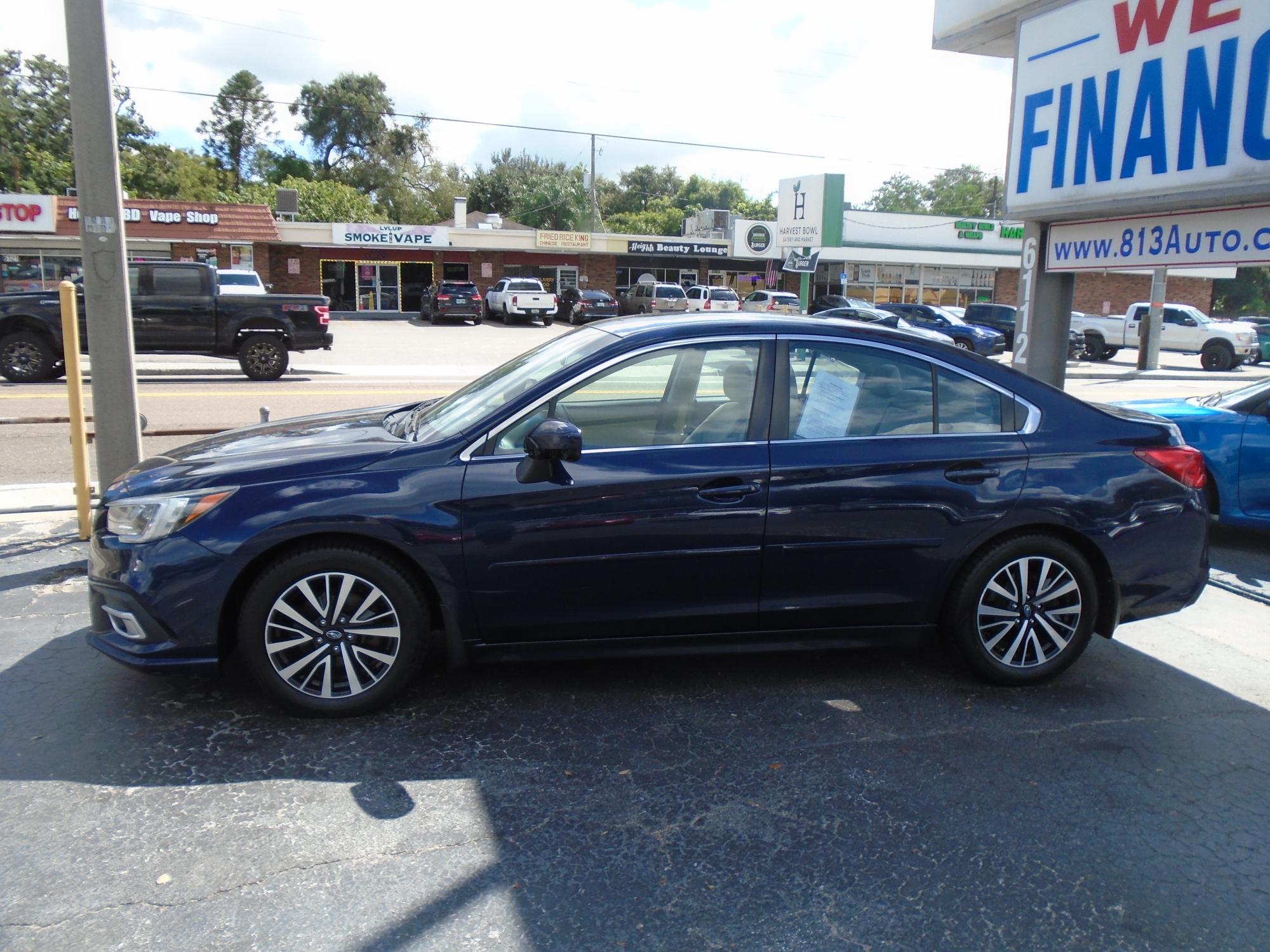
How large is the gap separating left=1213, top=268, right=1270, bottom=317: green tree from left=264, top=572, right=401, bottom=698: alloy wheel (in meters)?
72.6

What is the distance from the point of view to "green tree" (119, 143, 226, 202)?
62.5 m

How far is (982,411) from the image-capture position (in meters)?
4.43

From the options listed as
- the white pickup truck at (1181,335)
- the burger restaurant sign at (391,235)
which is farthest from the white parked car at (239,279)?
the white pickup truck at (1181,335)

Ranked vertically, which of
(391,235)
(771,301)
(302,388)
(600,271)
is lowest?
(302,388)

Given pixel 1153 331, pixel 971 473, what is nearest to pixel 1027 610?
pixel 971 473

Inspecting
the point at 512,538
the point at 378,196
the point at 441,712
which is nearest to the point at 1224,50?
the point at 512,538

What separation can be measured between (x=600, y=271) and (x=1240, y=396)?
4207 centimetres

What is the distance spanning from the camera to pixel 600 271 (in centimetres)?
4791

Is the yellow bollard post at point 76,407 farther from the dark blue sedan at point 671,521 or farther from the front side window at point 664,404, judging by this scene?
the front side window at point 664,404

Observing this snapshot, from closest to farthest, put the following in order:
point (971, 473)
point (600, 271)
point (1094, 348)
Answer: point (971, 473)
point (1094, 348)
point (600, 271)

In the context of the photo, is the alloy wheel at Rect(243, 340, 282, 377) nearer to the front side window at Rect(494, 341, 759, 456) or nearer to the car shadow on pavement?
the car shadow on pavement

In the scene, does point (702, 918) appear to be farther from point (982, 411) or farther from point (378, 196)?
point (378, 196)

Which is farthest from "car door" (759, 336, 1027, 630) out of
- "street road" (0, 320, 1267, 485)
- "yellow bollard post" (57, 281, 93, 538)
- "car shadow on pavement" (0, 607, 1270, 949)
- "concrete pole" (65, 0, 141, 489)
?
"street road" (0, 320, 1267, 485)

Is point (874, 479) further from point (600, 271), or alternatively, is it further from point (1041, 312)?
point (600, 271)
